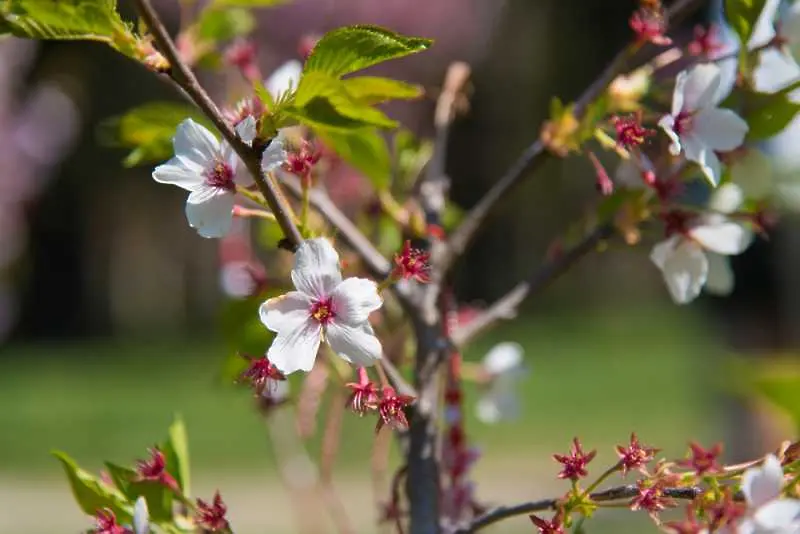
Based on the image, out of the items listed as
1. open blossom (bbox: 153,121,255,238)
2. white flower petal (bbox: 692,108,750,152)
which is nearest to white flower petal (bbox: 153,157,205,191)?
open blossom (bbox: 153,121,255,238)

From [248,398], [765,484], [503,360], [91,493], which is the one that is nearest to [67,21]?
[91,493]

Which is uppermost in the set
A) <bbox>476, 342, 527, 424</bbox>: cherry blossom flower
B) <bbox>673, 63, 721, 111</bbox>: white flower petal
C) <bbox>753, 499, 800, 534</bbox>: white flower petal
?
<bbox>476, 342, 527, 424</bbox>: cherry blossom flower

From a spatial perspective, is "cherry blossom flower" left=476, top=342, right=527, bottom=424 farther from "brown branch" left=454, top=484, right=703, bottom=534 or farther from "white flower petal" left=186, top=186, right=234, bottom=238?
"white flower petal" left=186, top=186, right=234, bottom=238

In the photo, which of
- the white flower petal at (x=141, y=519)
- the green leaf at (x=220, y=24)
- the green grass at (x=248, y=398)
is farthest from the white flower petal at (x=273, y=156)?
the green grass at (x=248, y=398)

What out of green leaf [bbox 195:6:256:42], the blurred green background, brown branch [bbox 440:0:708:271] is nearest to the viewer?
brown branch [bbox 440:0:708:271]

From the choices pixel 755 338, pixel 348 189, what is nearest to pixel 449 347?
pixel 348 189

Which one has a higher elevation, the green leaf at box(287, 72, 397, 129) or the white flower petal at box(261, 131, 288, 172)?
the green leaf at box(287, 72, 397, 129)

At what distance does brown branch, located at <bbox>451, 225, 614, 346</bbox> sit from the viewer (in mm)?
902

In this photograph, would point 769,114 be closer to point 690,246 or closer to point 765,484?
point 690,246

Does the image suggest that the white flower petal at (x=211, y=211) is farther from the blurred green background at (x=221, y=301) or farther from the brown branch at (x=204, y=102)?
the blurred green background at (x=221, y=301)

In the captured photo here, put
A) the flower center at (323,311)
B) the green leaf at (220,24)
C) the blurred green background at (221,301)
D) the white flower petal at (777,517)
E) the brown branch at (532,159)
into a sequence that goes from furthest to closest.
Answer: the blurred green background at (221,301), the green leaf at (220,24), the brown branch at (532,159), the flower center at (323,311), the white flower petal at (777,517)

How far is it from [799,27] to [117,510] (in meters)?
0.59

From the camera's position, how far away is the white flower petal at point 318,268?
63cm

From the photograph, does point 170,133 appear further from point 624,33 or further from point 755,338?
point 624,33
